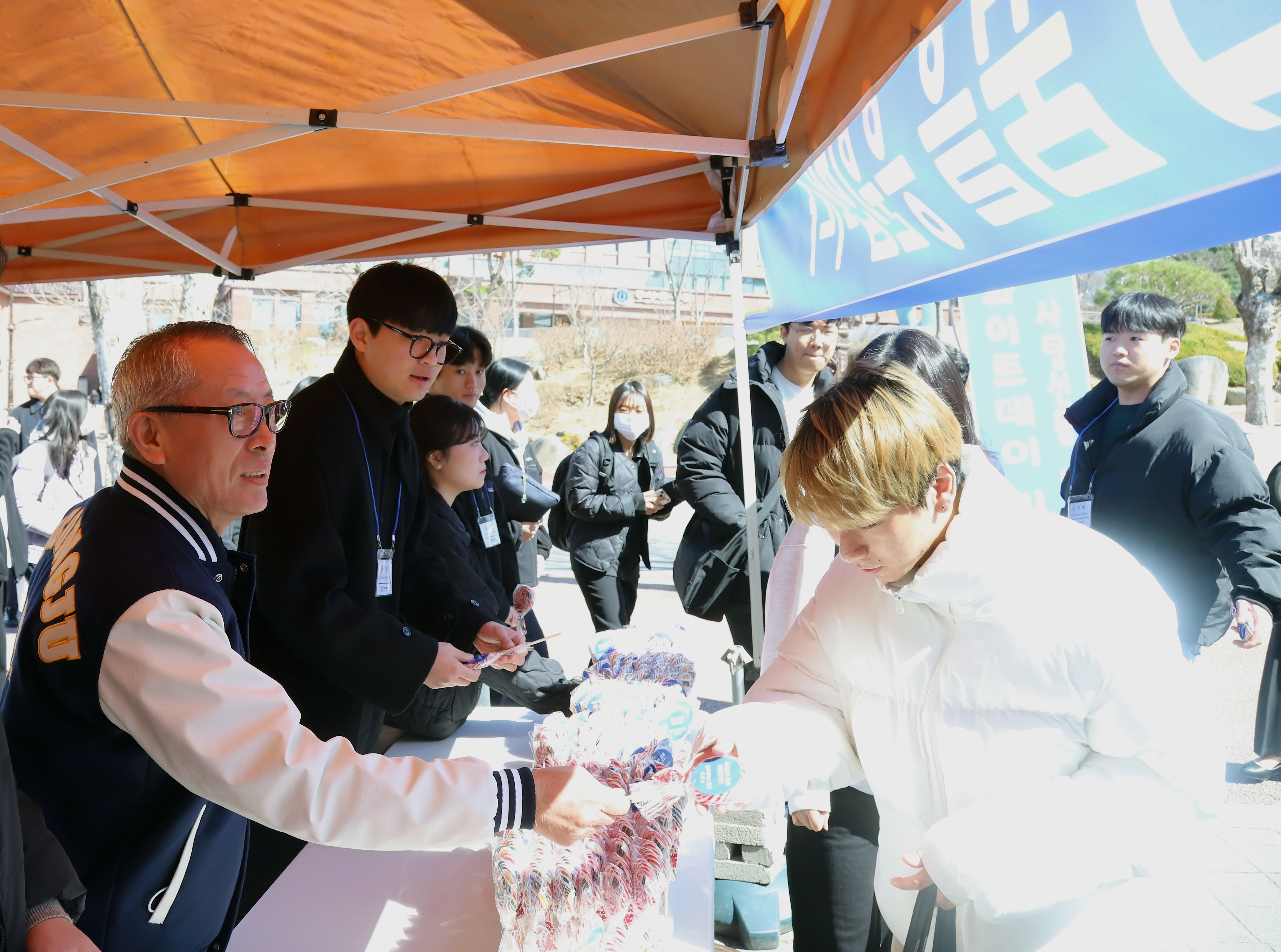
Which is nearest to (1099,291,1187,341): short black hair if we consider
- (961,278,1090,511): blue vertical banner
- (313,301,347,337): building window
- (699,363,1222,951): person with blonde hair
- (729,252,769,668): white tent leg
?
(729,252,769,668): white tent leg

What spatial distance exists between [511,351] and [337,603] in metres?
25.9

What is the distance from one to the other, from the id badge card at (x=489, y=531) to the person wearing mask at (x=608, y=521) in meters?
1.59

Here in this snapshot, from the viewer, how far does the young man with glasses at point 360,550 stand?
2.02 metres

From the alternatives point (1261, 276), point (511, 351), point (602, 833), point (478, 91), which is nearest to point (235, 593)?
point (602, 833)

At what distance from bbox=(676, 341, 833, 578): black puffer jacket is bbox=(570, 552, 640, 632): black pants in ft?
4.58

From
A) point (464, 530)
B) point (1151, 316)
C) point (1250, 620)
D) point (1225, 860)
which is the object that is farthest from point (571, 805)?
point (1225, 860)

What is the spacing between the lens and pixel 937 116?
4.95 feet

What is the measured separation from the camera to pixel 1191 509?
3.21 m

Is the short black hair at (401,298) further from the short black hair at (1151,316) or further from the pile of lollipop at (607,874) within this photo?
the short black hair at (1151,316)

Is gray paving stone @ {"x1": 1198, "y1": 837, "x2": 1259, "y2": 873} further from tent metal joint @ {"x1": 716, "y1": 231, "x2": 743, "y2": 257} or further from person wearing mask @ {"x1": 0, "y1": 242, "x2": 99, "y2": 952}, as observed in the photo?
person wearing mask @ {"x1": 0, "y1": 242, "x2": 99, "y2": 952}

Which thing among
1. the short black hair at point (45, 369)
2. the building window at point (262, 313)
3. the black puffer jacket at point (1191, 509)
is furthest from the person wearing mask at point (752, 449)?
the building window at point (262, 313)

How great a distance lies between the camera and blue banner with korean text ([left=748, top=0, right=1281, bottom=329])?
3.09ft

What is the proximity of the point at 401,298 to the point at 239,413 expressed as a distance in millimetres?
757

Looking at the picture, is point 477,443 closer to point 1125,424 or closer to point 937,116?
point 937,116
